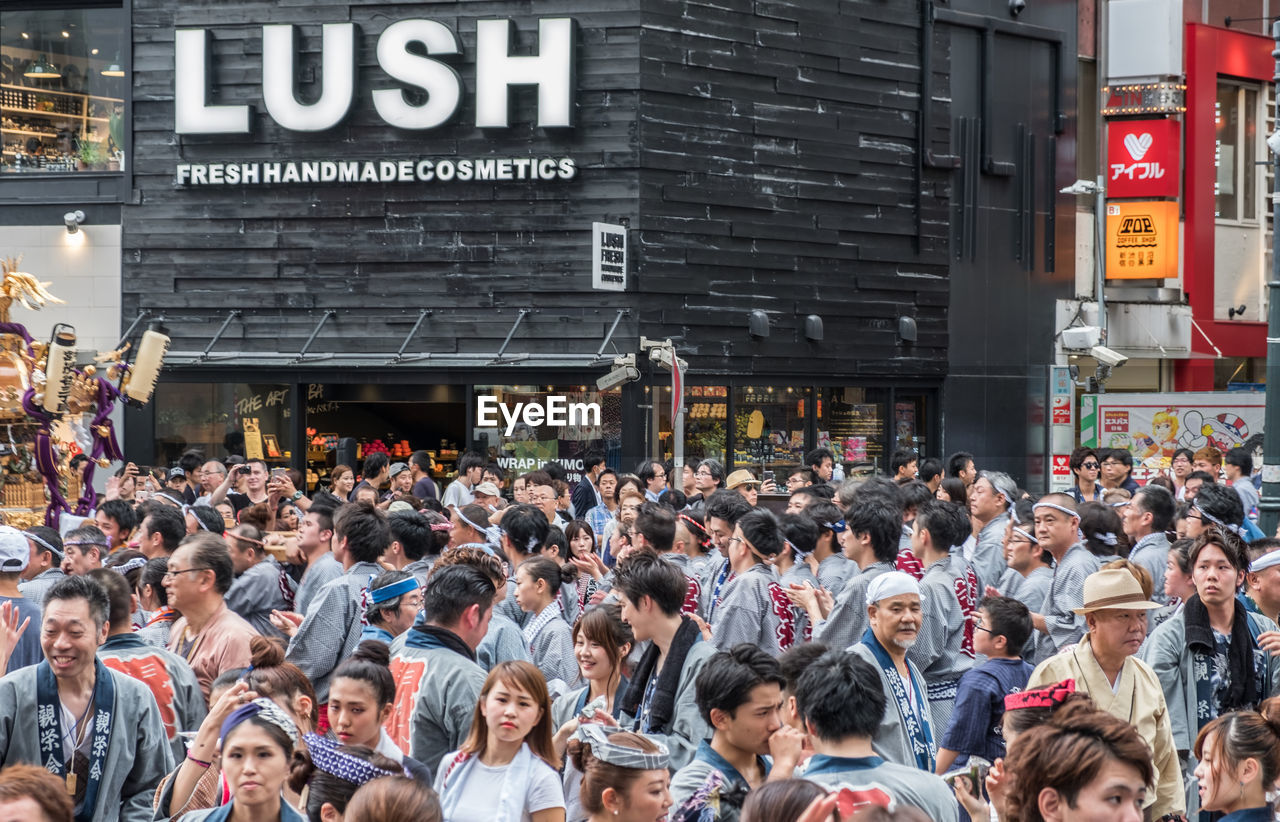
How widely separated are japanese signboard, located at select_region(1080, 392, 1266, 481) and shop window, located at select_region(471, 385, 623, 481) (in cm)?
742

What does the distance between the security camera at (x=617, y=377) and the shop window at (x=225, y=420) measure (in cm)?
498

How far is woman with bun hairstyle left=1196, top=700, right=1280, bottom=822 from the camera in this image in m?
5.20

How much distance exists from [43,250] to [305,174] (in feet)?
15.0

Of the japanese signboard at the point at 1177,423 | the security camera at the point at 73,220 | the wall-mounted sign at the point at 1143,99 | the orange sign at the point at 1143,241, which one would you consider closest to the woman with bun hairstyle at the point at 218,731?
the japanese signboard at the point at 1177,423

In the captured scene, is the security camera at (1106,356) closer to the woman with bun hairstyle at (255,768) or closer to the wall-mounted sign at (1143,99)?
the wall-mounted sign at (1143,99)

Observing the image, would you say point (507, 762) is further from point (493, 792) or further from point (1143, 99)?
point (1143, 99)

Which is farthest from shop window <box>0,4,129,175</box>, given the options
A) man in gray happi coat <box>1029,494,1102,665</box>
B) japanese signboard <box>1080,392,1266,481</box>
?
man in gray happi coat <box>1029,494,1102,665</box>

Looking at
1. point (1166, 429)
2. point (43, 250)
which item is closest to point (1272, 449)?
point (1166, 429)

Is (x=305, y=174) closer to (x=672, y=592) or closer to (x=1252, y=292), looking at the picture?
(x=672, y=592)

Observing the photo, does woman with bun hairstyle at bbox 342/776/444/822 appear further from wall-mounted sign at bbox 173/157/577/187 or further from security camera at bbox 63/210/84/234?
security camera at bbox 63/210/84/234

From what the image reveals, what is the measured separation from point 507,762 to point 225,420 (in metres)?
17.4

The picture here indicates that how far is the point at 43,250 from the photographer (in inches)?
888

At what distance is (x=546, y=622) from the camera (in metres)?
7.72

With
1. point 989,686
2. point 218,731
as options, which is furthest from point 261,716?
point 989,686
